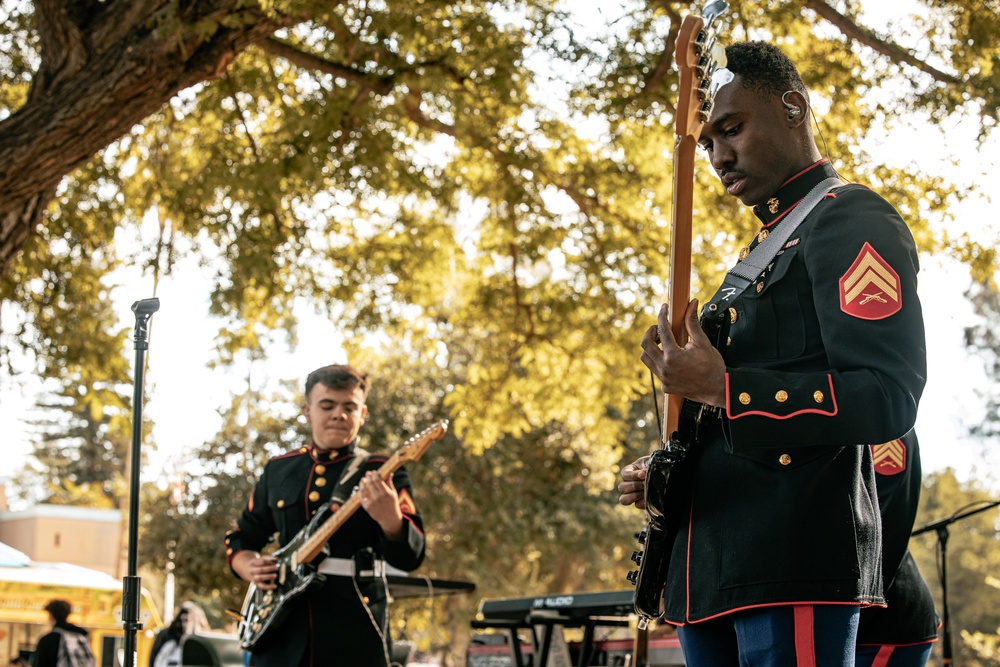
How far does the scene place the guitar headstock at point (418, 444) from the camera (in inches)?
203

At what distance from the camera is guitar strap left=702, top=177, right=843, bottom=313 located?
95.6 inches

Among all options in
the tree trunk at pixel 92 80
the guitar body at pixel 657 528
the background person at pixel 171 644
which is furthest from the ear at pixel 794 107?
the background person at pixel 171 644

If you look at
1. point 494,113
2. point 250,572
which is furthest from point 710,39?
point 494,113

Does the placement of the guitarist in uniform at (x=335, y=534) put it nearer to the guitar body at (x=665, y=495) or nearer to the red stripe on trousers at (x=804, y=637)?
the guitar body at (x=665, y=495)

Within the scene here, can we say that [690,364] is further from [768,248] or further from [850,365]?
[768,248]

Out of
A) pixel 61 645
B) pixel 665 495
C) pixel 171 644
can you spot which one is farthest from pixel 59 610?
pixel 665 495

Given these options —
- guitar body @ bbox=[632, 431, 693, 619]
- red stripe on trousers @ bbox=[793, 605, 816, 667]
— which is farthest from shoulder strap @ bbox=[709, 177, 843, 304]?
red stripe on trousers @ bbox=[793, 605, 816, 667]

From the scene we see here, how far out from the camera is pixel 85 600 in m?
16.0

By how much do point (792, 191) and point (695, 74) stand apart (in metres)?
0.34

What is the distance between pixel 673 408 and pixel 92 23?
615cm

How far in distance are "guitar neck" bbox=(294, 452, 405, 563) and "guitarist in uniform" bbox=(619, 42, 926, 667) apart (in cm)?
273

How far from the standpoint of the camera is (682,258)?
2363 millimetres

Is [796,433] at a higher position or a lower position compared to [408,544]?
higher

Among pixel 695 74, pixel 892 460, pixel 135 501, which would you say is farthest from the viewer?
pixel 135 501
